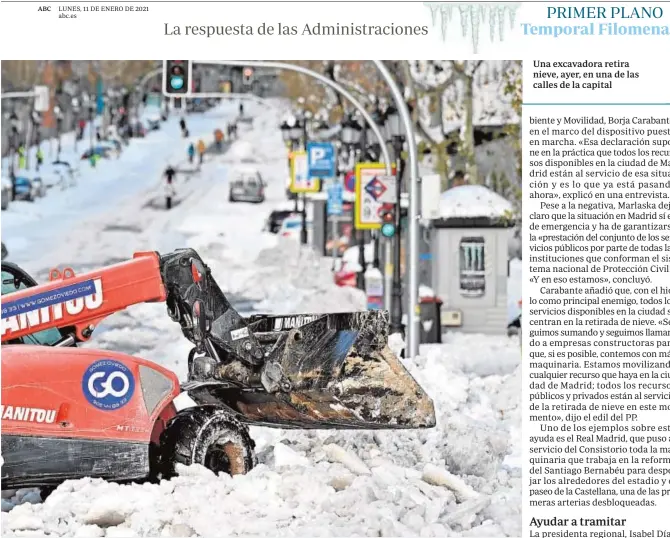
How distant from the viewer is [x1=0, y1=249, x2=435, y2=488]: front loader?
967 centimetres

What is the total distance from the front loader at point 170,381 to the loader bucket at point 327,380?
→ 11 millimetres

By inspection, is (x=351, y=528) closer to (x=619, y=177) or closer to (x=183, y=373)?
(x=183, y=373)

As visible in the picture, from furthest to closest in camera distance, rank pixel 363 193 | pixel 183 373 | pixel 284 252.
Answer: pixel 284 252 → pixel 363 193 → pixel 183 373

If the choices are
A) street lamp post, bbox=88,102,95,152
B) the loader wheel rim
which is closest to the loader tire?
the loader wheel rim

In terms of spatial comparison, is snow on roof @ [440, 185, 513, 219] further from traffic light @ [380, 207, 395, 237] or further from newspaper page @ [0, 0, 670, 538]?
newspaper page @ [0, 0, 670, 538]

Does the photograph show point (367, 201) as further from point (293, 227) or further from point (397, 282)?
point (293, 227)

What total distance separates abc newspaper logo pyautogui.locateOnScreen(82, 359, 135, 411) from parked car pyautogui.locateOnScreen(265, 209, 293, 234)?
20.1 metres

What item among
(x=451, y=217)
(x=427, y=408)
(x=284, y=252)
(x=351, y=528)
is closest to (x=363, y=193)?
(x=451, y=217)

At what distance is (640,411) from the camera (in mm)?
10000

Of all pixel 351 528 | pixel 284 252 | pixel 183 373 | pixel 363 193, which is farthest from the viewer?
pixel 284 252

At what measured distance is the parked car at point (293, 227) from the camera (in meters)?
29.3

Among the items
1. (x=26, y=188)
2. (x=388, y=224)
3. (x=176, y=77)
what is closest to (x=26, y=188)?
(x=26, y=188)

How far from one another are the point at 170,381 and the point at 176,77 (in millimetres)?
4188
